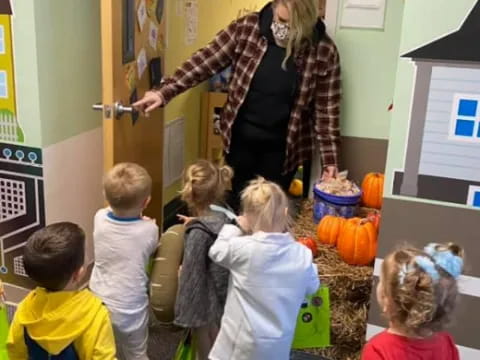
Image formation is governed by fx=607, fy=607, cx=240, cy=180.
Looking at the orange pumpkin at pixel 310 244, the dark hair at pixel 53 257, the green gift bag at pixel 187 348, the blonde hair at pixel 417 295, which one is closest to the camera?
the blonde hair at pixel 417 295

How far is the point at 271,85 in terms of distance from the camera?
2.90 m

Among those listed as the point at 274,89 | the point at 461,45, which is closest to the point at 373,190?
the point at 274,89

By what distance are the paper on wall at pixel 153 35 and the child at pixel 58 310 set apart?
5.28 feet

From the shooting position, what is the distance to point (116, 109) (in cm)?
266

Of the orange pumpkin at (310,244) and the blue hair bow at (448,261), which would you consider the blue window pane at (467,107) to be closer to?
the blue hair bow at (448,261)

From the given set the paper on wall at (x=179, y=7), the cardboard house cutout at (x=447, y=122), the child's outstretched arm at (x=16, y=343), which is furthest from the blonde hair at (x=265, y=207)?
the paper on wall at (x=179, y=7)

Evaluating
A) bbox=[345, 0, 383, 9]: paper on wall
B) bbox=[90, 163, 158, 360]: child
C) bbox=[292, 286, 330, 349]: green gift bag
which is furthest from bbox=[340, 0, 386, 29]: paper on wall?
bbox=[90, 163, 158, 360]: child

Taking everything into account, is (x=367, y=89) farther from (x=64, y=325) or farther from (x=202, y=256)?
(x=64, y=325)

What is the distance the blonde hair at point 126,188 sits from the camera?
208cm

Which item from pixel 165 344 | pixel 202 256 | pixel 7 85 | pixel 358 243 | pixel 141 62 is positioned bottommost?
pixel 165 344

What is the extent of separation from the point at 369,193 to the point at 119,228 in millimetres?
1428

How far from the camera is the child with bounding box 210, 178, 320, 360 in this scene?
6.26ft

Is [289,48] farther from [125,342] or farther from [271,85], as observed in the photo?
[125,342]

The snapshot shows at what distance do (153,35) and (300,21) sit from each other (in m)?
0.86
